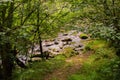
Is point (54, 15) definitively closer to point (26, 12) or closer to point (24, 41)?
point (26, 12)

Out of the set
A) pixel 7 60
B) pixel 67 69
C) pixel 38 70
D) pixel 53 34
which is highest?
pixel 53 34

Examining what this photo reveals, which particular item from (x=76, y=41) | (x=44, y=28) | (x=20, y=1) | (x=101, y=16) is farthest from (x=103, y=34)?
(x=76, y=41)

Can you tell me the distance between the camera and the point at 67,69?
12.4m

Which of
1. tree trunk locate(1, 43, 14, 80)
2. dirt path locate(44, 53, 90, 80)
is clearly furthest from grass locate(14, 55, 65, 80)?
tree trunk locate(1, 43, 14, 80)

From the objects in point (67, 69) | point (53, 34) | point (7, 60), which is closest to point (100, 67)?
point (67, 69)

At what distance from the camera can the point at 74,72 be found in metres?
11.7

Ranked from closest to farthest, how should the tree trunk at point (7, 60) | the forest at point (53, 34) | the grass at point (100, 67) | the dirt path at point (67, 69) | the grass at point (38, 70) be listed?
the forest at point (53, 34) < the tree trunk at point (7, 60) < the grass at point (100, 67) < the grass at point (38, 70) < the dirt path at point (67, 69)

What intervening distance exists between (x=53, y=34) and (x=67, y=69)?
2067 mm

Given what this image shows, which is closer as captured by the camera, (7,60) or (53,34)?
(7,60)

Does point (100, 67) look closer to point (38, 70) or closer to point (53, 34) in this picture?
point (38, 70)

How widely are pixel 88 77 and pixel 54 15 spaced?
398 cm

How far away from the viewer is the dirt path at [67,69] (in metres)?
11.5

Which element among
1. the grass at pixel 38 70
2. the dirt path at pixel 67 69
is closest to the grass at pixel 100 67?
the dirt path at pixel 67 69

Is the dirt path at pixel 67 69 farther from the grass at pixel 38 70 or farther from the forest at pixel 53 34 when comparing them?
the grass at pixel 38 70
